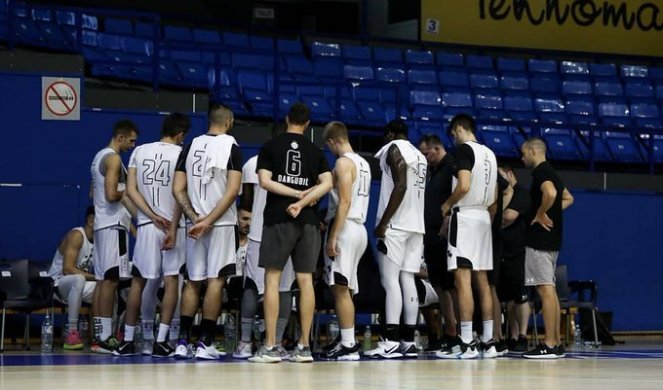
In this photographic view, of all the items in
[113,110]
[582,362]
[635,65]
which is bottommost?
[582,362]

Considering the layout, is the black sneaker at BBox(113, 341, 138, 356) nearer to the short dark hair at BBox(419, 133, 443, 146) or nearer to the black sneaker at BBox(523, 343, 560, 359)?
the short dark hair at BBox(419, 133, 443, 146)

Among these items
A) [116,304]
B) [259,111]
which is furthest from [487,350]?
[259,111]

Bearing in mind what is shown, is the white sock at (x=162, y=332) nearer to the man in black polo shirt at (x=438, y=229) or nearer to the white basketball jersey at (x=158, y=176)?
the white basketball jersey at (x=158, y=176)

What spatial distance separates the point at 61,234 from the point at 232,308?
290 centimetres

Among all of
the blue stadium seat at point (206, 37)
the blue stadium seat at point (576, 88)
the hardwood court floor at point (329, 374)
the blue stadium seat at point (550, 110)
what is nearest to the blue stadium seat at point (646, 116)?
the blue stadium seat at point (576, 88)

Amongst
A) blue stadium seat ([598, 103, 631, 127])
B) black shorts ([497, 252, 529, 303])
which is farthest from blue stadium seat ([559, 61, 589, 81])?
black shorts ([497, 252, 529, 303])

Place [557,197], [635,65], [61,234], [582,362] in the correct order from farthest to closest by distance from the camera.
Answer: [635,65] < [61,234] < [557,197] < [582,362]

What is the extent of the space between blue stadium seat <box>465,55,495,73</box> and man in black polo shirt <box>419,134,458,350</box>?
9049 millimetres

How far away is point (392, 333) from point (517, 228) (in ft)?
8.56

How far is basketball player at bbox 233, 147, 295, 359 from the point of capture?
37.7 feet

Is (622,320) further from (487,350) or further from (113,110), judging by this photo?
(113,110)

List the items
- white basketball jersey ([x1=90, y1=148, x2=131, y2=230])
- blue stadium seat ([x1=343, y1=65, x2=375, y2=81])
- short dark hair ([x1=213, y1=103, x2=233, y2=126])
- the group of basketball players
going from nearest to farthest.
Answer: the group of basketball players
short dark hair ([x1=213, y1=103, x2=233, y2=126])
white basketball jersey ([x1=90, y1=148, x2=131, y2=230])
blue stadium seat ([x1=343, y1=65, x2=375, y2=81])

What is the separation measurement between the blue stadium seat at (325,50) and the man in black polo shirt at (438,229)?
7.95 m

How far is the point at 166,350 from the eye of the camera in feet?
38.8
